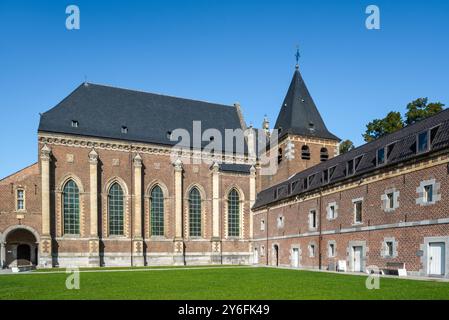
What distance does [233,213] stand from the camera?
4131 cm

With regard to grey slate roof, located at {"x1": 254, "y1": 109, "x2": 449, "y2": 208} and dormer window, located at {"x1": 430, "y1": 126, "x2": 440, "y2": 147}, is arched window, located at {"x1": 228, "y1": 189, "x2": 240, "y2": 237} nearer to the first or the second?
grey slate roof, located at {"x1": 254, "y1": 109, "x2": 449, "y2": 208}

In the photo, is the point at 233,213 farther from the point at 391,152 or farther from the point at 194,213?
the point at 391,152

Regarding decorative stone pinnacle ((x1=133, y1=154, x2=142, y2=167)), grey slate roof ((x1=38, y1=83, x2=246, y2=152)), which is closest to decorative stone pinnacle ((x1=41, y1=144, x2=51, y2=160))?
grey slate roof ((x1=38, y1=83, x2=246, y2=152))

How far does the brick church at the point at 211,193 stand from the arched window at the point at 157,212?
0.10 metres

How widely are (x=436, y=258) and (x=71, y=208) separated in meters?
29.2

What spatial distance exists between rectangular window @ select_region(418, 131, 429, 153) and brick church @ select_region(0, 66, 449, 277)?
7 centimetres

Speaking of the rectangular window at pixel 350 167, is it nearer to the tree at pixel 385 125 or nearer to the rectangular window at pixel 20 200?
the tree at pixel 385 125

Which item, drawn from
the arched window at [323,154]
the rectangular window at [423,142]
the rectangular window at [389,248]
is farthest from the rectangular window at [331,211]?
the arched window at [323,154]

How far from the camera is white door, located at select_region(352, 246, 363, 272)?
74.5ft

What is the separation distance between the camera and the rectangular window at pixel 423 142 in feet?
60.1
